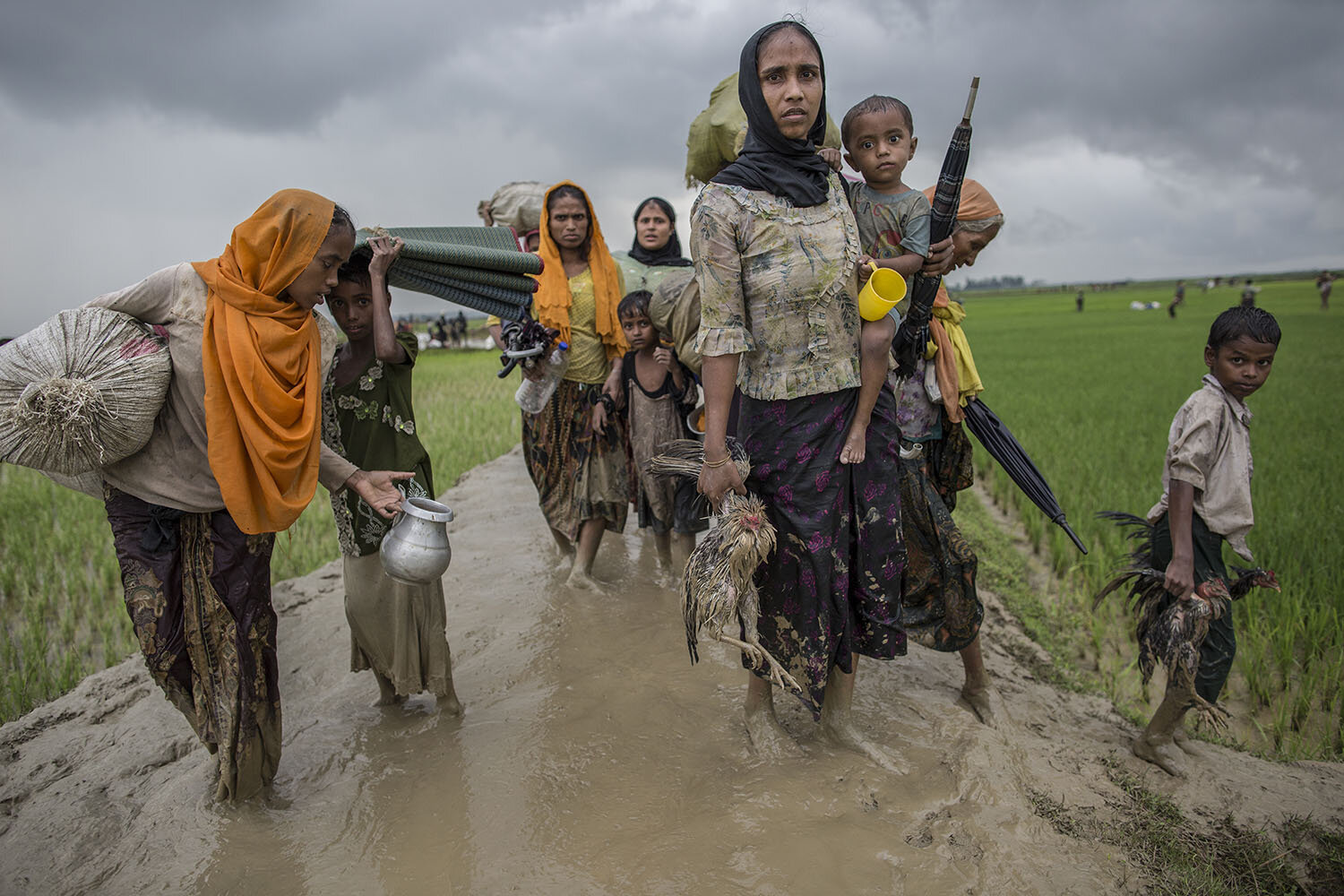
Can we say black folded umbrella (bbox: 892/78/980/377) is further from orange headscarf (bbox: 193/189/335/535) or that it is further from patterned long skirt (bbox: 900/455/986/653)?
orange headscarf (bbox: 193/189/335/535)

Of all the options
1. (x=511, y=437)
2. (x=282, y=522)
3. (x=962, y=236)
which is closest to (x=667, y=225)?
(x=962, y=236)

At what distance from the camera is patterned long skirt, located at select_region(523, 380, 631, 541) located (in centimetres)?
414

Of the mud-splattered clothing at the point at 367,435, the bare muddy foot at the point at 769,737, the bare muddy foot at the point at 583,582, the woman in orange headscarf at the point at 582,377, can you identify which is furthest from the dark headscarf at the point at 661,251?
the bare muddy foot at the point at 769,737

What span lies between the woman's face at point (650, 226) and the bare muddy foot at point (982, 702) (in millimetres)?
3063

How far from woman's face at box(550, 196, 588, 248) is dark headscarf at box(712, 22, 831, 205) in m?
1.91

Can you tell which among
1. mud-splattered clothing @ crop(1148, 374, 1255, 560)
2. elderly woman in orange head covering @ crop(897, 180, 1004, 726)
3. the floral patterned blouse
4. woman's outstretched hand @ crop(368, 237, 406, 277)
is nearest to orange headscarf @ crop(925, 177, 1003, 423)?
elderly woman in orange head covering @ crop(897, 180, 1004, 726)

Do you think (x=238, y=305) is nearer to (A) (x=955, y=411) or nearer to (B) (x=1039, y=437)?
(A) (x=955, y=411)

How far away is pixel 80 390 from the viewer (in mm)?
1903

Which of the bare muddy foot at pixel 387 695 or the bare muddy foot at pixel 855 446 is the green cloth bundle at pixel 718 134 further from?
the bare muddy foot at pixel 387 695

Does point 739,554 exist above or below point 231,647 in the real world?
above

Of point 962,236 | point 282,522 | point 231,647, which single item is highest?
point 962,236

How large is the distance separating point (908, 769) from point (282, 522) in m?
1.96

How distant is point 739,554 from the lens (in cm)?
224

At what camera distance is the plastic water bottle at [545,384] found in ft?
13.3
